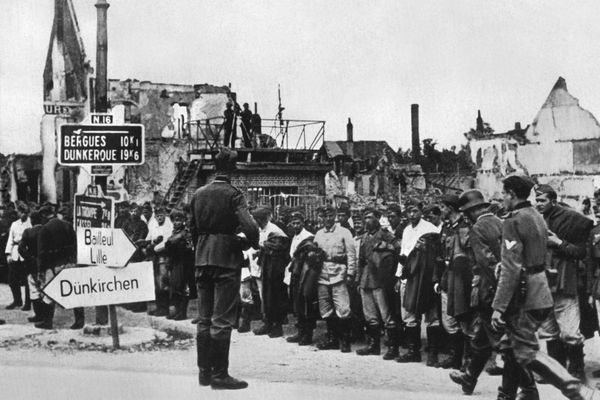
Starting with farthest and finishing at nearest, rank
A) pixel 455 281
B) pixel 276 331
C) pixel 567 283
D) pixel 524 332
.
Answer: pixel 276 331, pixel 567 283, pixel 455 281, pixel 524 332

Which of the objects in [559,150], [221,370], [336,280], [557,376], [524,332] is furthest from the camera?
[559,150]

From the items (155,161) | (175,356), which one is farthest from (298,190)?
(175,356)

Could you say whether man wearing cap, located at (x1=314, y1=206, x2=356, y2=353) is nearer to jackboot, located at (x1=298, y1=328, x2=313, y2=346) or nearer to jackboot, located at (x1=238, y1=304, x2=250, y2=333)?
jackboot, located at (x1=298, y1=328, x2=313, y2=346)

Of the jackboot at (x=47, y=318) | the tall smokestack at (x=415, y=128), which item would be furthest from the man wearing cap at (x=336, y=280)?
the tall smokestack at (x=415, y=128)

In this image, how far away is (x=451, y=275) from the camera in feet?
24.7

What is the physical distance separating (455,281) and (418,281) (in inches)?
52.9

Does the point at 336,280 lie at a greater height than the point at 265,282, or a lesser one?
greater

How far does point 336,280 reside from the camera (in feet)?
31.8

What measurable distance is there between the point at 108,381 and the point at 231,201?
1992 mm

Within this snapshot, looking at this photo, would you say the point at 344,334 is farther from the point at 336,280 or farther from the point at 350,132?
the point at 350,132

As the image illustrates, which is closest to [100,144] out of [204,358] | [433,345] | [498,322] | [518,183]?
[204,358]

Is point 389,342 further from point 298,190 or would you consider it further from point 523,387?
point 298,190

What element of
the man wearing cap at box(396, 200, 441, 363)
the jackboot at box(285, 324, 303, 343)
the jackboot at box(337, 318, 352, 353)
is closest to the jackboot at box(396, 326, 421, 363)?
the man wearing cap at box(396, 200, 441, 363)

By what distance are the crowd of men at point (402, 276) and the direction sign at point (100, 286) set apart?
1456mm
